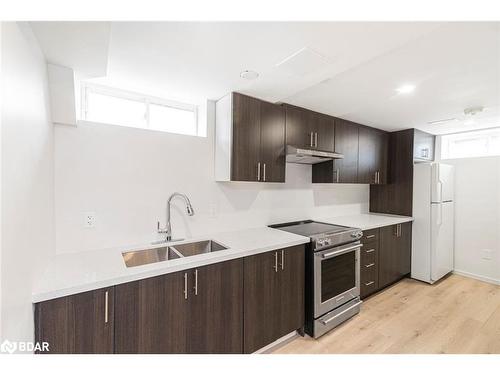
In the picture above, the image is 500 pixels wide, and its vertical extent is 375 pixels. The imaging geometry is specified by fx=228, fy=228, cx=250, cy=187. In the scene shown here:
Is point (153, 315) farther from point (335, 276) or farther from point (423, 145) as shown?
point (423, 145)

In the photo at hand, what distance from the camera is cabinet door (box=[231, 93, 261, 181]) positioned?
2.01 m

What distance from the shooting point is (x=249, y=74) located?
1665mm

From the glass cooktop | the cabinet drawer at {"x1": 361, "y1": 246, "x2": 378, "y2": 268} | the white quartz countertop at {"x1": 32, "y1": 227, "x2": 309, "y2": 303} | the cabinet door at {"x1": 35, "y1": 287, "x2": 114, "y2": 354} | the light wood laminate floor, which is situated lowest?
the light wood laminate floor

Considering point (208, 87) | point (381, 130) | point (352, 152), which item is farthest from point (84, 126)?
point (381, 130)

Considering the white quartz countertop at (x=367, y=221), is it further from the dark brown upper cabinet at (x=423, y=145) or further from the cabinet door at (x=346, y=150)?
the dark brown upper cabinet at (x=423, y=145)

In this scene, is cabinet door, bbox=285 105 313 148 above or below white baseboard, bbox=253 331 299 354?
above

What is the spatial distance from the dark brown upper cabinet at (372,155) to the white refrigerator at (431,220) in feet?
1.47

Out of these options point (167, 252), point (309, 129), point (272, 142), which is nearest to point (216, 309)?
point (167, 252)

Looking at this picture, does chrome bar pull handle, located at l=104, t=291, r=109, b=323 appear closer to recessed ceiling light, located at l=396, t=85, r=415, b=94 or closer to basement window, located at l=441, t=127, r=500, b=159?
recessed ceiling light, located at l=396, t=85, r=415, b=94

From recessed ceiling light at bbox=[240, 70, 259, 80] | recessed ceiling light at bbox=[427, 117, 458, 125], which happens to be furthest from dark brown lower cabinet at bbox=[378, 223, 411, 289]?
recessed ceiling light at bbox=[240, 70, 259, 80]

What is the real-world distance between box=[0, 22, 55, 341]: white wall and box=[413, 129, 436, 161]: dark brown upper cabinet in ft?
13.1

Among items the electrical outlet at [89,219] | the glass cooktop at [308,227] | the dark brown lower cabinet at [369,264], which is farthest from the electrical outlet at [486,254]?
the electrical outlet at [89,219]

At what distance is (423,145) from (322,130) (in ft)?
6.41

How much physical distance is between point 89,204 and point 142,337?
0.99 meters
